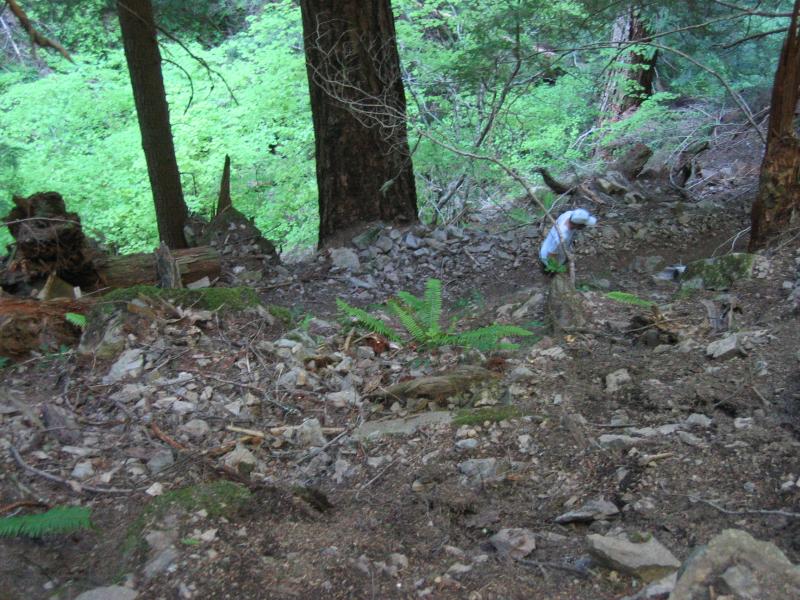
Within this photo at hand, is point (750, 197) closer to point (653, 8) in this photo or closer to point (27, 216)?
point (653, 8)

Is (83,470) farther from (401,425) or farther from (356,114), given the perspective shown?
(356,114)

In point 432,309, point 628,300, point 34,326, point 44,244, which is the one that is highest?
point 44,244

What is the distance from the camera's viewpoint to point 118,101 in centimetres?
1261

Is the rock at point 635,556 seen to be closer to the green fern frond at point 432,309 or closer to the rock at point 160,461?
the rock at point 160,461

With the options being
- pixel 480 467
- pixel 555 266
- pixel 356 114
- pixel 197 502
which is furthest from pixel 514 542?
pixel 356 114

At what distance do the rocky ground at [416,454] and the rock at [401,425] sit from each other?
11 mm

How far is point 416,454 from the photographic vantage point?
3057 mm

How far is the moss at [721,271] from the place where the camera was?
184 inches

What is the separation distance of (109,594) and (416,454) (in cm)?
140

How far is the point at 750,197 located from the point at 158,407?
691 centimetres

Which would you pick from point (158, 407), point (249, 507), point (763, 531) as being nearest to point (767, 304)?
point (763, 531)

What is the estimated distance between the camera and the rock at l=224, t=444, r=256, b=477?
2.93m

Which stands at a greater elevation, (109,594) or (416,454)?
(109,594)

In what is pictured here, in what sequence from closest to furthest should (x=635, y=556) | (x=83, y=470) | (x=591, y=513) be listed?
(x=635, y=556)
(x=591, y=513)
(x=83, y=470)
